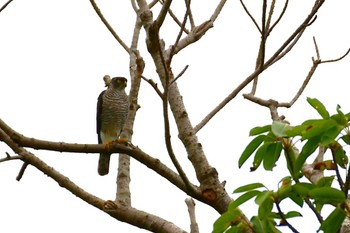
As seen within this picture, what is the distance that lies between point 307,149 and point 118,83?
24.1 ft

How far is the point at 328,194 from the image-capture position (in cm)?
211

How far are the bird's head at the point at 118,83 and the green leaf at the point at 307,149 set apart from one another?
285 inches

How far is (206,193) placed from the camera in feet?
11.0

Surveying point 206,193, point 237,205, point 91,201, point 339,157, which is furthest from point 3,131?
point 339,157

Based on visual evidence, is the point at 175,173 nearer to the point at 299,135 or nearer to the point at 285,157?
the point at 285,157

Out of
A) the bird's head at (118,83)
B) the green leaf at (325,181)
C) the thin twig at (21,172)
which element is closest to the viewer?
the green leaf at (325,181)

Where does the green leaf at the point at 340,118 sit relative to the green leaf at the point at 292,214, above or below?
above

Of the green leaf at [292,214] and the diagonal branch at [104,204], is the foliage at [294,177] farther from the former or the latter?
the diagonal branch at [104,204]

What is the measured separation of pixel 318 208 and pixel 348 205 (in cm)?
33

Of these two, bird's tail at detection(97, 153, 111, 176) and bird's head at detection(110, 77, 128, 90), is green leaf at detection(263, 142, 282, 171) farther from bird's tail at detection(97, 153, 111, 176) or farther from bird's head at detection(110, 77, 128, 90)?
bird's head at detection(110, 77, 128, 90)

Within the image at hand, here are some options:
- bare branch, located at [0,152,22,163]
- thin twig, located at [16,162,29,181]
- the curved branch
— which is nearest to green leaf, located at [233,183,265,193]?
the curved branch

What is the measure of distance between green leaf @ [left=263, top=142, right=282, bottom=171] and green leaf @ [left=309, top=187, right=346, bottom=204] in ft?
0.70

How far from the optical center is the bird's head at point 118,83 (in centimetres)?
941

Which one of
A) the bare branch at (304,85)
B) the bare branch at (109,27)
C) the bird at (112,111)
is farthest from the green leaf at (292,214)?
the bird at (112,111)
